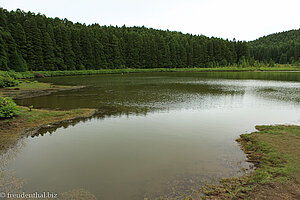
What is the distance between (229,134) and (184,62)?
91.6 m

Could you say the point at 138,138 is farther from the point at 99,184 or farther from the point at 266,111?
the point at 266,111

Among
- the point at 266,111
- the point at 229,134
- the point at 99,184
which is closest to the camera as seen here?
the point at 99,184

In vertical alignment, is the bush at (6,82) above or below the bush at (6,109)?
above

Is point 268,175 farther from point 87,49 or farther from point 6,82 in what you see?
point 87,49

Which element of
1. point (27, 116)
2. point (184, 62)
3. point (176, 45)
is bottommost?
point (27, 116)

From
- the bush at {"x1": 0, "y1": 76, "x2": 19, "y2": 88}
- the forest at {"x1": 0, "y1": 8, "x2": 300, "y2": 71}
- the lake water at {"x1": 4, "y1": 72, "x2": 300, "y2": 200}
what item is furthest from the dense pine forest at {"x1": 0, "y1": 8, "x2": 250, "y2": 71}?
the lake water at {"x1": 4, "y1": 72, "x2": 300, "y2": 200}

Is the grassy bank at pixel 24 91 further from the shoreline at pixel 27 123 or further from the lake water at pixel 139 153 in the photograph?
the lake water at pixel 139 153

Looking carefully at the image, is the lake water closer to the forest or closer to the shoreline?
the shoreline

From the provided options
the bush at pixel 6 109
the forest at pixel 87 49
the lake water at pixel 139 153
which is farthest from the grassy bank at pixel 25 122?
the forest at pixel 87 49

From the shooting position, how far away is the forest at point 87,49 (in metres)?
60.9

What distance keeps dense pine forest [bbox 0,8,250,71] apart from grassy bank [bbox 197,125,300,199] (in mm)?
54007

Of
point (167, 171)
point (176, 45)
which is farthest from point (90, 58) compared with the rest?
point (167, 171)

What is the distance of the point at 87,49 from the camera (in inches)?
3031

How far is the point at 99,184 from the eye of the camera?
260 inches
